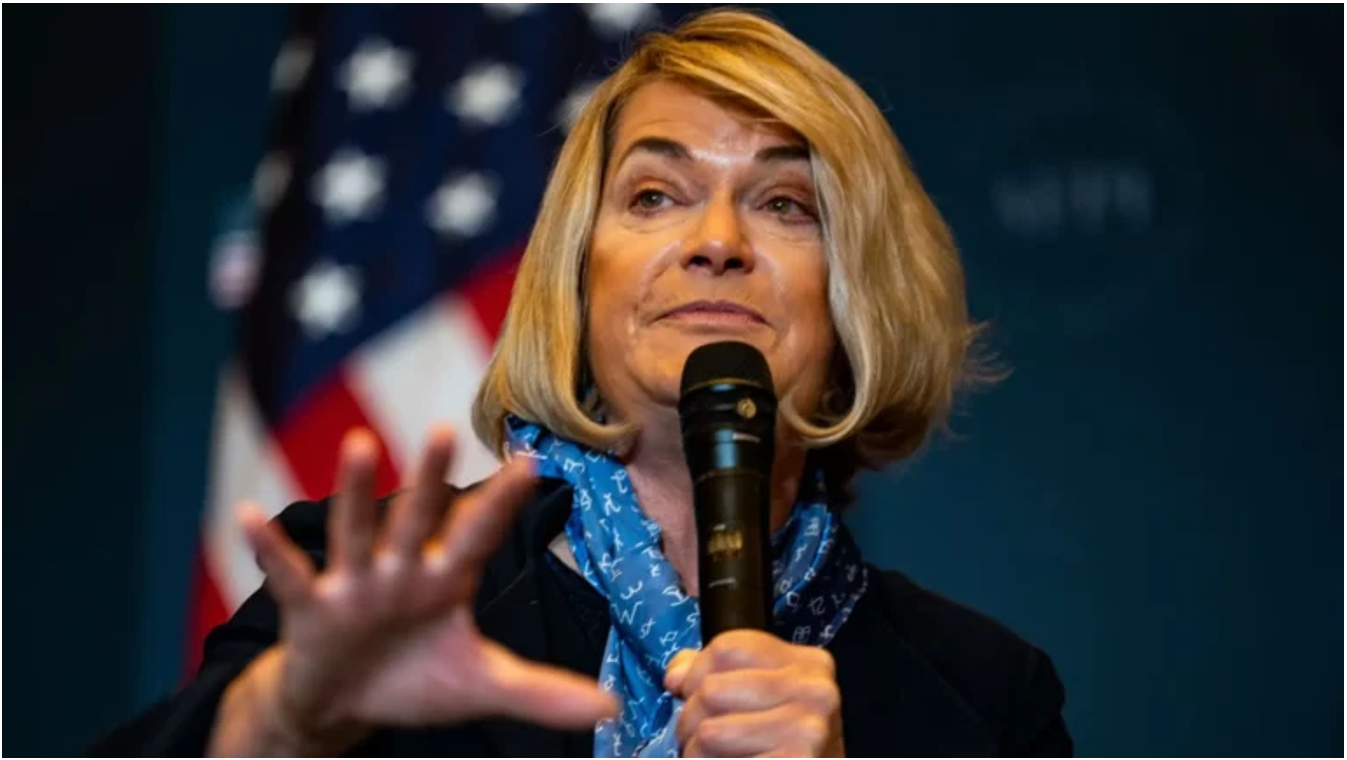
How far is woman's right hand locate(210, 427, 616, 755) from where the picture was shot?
76 cm

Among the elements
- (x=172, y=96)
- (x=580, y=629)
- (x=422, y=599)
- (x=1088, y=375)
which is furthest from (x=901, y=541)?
(x=422, y=599)

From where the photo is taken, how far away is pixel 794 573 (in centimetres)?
142

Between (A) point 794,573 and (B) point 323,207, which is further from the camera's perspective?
(B) point 323,207

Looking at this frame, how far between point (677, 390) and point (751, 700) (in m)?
0.48

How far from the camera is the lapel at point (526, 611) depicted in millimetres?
1191

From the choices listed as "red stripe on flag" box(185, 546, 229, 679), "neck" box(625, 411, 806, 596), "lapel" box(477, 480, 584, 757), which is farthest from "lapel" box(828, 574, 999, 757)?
"red stripe on flag" box(185, 546, 229, 679)

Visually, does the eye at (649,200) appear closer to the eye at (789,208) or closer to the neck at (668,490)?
the eye at (789,208)

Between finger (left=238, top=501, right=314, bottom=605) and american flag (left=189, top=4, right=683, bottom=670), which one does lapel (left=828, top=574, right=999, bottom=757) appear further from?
american flag (left=189, top=4, right=683, bottom=670)

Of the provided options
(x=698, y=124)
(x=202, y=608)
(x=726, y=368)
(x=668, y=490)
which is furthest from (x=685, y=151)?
(x=202, y=608)

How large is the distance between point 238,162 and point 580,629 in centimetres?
161

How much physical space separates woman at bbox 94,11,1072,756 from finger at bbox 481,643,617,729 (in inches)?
14.3

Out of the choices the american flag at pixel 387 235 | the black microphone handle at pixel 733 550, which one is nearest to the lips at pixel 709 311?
the black microphone handle at pixel 733 550

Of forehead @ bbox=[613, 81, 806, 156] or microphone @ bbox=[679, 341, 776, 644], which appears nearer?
microphone @ bbox=[679, 341, 776, 644]

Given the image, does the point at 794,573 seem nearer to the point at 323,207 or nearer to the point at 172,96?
the point at 323,207
